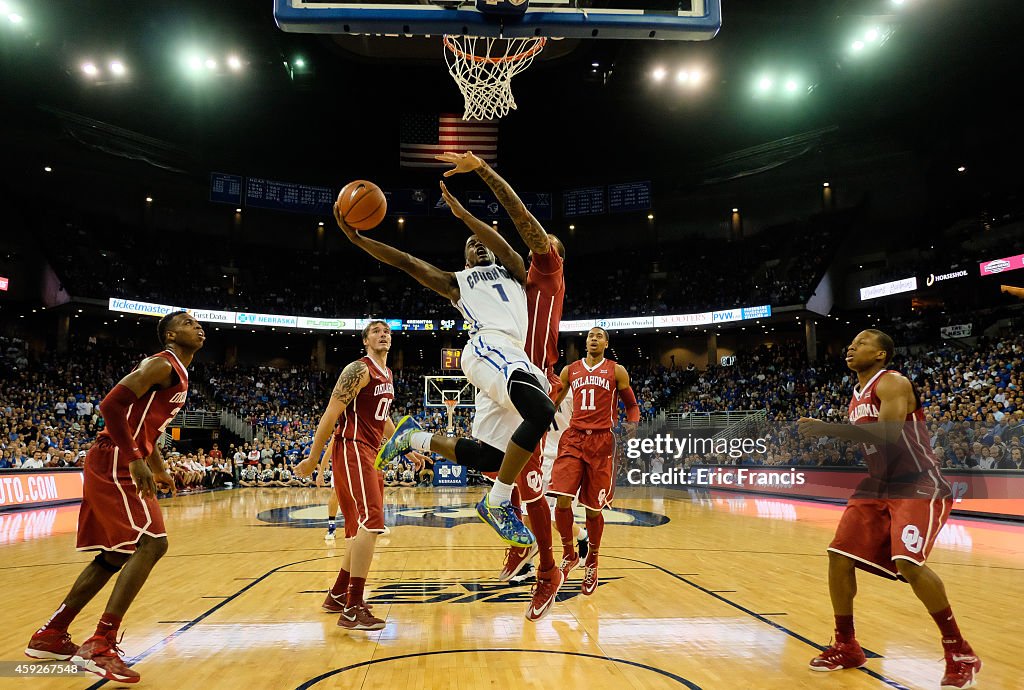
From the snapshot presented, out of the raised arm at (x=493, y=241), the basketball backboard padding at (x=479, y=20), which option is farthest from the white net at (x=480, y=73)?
the raised arm at (x=493, y=241)

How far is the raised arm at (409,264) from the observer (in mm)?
4371

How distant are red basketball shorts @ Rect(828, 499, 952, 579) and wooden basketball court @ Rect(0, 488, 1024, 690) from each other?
0.61 metres

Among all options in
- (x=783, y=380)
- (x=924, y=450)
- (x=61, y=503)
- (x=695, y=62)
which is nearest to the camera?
(x=924, y=450)

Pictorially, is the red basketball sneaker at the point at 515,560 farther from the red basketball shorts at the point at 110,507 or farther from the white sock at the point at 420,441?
the red basketball shorts at the point at 110,507

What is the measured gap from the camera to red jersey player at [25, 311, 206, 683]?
361cm

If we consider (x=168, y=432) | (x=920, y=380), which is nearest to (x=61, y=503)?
(x=168, y=432)

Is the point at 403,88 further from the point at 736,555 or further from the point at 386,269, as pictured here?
the point at 736,555

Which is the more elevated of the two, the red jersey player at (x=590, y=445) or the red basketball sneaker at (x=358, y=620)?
the red jersey player at (x=590, y=445)

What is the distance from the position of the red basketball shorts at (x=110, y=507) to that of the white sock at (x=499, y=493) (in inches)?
76.3

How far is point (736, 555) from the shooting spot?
7996 millimetres

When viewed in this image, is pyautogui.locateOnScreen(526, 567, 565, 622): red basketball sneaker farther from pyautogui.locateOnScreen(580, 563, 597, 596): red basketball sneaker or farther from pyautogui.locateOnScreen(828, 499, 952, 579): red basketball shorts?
pyautogui.locateOnScreen(828, 499, 952, 579): red basketball shorts

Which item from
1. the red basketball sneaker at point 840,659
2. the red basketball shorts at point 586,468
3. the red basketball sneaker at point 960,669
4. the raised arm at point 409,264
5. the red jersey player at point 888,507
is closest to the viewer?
the red basketball sneaker at point 960,669

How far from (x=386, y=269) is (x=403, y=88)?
12046mm

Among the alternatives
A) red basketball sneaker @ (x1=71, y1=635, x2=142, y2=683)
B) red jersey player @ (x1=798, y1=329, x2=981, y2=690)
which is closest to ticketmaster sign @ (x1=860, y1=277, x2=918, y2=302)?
red jersey player @ (x1=798, y1=329, x2=981, y2=690)
